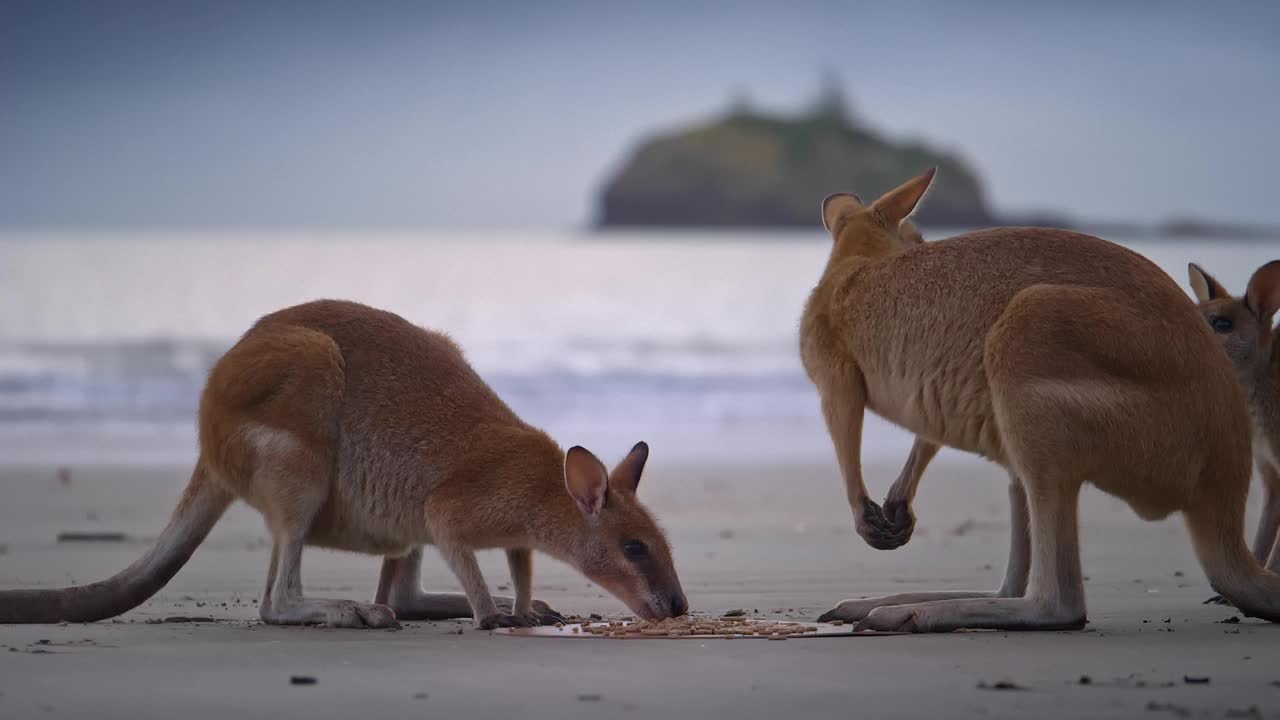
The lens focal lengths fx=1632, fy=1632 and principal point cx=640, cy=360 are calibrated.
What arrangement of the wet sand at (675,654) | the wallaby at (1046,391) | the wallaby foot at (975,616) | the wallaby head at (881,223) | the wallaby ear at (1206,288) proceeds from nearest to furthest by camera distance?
1. the wet sand at (675,654)
2. the wallaby at (1046,391)
3. the wallaby foot at (975,616)
4. the wallaby head at (881,223)
5. the wallaby ear at (1206,288)

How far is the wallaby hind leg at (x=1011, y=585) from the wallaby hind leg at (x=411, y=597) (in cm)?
118

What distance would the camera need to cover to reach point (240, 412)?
17.0 ft

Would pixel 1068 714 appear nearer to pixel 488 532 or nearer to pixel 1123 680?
pixel 1123 680

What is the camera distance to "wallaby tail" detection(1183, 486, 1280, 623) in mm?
4703

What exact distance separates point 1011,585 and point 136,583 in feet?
9.14

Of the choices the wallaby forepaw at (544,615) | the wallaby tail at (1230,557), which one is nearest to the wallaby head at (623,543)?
the wallaby forepaw at (544,615)

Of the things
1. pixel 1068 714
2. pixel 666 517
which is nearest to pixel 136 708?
pixel 1068 714

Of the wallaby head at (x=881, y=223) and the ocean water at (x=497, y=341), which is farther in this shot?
the ocean water at (x=497, y=341)

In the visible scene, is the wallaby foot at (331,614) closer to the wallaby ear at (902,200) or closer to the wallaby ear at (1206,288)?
the wallaby ear at (902,200)

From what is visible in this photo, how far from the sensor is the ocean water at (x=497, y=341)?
1246cm

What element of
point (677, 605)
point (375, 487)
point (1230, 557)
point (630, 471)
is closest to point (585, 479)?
point (630, 471)

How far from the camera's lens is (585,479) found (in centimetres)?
502

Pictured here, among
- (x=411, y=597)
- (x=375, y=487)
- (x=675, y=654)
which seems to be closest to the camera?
(x=675, y=654)

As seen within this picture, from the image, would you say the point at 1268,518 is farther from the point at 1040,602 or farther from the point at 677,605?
the point at 677,605
